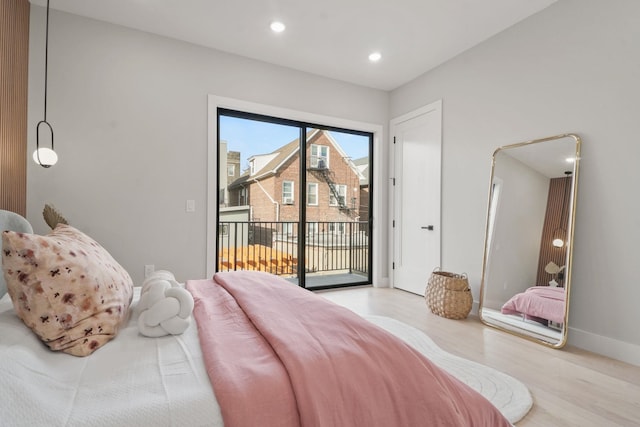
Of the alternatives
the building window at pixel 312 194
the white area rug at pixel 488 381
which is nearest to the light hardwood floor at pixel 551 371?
the white area rug at pixel 488 381

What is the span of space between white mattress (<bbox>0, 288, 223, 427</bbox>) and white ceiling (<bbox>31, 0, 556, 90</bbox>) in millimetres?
2729

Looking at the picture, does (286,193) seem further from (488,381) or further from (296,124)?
(488,381)

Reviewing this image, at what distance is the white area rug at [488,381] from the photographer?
1.67 meters

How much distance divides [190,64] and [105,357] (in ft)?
10.2

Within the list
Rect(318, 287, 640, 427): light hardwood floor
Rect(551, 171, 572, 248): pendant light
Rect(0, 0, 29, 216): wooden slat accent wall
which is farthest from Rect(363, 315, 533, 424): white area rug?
Rect(0, 0, 29, 216): wooden slat accent wall

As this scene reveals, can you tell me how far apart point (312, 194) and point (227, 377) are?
Result: 11.3 ft

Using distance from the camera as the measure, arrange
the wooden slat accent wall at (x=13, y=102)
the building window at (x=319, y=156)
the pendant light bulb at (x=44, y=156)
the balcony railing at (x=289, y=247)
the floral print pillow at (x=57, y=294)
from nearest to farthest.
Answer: the floral print pillow at (x=57, y=294) < the wooden slat accent wall at (x=13, y=102) < the pendant light bulb at (x=44, y=156) < the balcony railing at (x=289, y=247) < the building window at (x=319, y=156)

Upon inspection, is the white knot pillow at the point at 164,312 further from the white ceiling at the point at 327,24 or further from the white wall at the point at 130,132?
the white ceiling at the point at 327,24

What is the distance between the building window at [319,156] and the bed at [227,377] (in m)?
3.16

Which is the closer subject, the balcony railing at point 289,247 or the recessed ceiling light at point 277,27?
the recessed ceiling light at point 277,27

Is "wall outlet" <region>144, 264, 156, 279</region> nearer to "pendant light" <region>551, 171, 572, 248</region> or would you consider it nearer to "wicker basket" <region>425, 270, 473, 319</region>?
"wicker basket" <region>425, 270, 473, 319</region>

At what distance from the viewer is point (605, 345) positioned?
2363 millimetres

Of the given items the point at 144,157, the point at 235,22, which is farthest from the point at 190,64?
the point at 144,157

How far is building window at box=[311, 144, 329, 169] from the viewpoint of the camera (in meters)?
4.25
